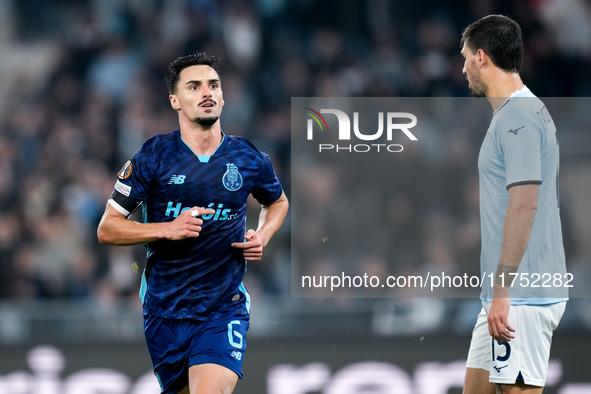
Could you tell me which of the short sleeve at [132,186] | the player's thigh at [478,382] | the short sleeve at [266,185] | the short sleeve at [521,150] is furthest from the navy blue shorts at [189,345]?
the short sleeve at [521,150]

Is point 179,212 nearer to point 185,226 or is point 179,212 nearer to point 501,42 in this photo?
point 185,226

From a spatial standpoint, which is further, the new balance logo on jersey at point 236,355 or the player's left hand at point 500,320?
the new balance logo on jersey at point 236,355

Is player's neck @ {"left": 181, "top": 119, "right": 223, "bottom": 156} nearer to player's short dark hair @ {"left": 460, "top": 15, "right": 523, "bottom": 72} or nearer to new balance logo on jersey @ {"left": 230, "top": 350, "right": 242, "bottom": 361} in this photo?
new balance logo on jersey @ {"left": 230, "top": 350, "right": 242, "bottom": 361}

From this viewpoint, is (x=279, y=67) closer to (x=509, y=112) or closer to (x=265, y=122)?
(x=265, y=122)

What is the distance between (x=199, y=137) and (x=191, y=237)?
0.52 metres

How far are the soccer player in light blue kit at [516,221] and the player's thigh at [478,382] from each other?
113 mm

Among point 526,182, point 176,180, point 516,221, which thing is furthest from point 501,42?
point 176,180

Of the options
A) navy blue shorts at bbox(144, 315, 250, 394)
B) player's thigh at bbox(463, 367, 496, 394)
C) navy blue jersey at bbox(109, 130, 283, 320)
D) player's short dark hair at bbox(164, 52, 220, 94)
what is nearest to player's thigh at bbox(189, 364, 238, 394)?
navy blue shorts at bbox(144, 315, 250, 394)

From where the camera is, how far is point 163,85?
749 cm

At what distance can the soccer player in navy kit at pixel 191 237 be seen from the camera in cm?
385

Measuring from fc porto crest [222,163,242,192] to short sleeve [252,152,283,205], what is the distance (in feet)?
0.55

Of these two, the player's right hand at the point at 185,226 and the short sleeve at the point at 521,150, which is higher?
the short sleeve at the point at 521,150

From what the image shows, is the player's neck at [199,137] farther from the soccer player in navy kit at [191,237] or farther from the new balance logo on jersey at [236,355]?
the new balance logo on jersey at [236,355]

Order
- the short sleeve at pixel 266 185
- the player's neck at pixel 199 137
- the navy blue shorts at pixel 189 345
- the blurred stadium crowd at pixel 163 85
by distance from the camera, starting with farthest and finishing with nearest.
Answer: the blurred stadium crowd at pixel 163 85 < the short sleeve at pixel 266 185 < the player's neck at pixel 199 137 < the navy blue shorts at pixel 189 345
